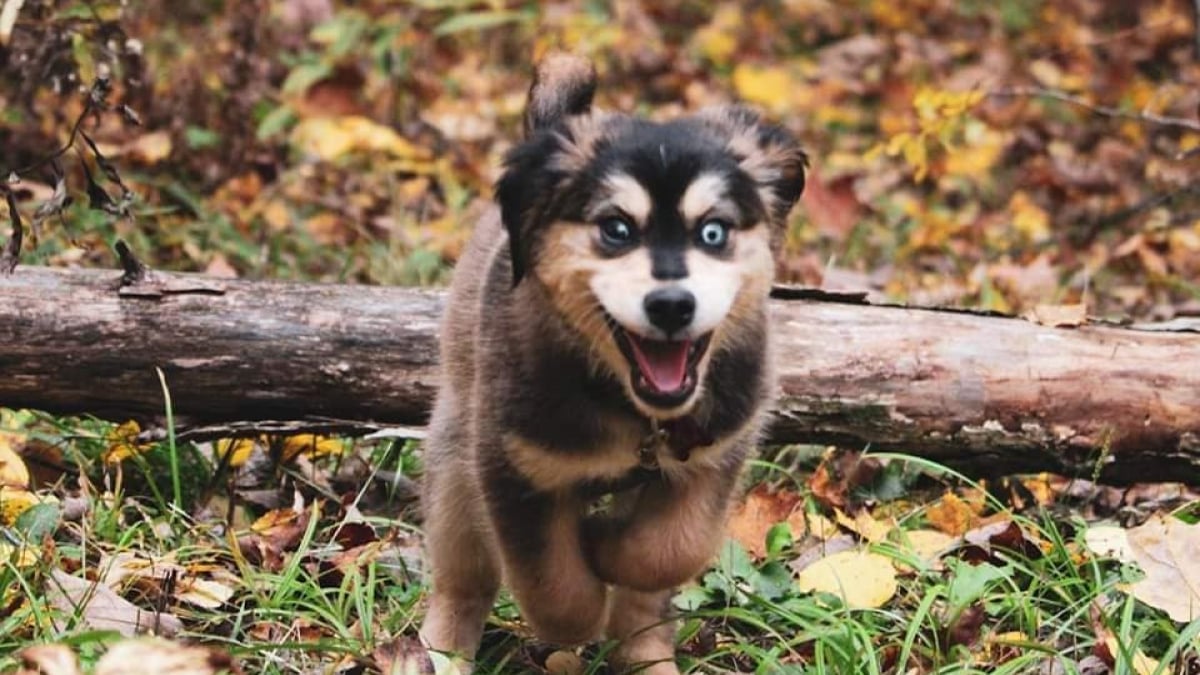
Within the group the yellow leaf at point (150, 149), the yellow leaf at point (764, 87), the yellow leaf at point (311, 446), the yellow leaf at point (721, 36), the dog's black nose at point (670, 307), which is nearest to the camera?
the dog's black nose at point (670, 307)

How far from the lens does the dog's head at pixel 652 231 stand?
3502 mm

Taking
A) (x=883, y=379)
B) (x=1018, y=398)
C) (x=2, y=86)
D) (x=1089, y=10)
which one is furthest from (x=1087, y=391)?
(x=1089, y=10)

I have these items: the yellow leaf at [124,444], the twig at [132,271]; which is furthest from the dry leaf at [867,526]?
the twig at [132,271]

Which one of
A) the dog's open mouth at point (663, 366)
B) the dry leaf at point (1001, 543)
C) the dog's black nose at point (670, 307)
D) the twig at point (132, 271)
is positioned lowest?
the dry leaf at point (1001, 543)

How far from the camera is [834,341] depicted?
5137 mm

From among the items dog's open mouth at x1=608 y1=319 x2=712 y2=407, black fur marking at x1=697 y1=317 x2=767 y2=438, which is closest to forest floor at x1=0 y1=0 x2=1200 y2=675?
black fur marking at x1=697 y1=317 x2=767 y2=438

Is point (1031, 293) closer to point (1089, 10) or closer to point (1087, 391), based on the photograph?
point (1087, 391)

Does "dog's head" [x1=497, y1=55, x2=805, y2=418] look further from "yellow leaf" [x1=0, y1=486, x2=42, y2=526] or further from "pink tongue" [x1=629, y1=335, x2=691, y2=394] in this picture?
"yellow leaf" [x1=0, y1=486, x2=42, y2=526]

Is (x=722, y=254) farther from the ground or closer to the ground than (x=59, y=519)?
farther from the ground

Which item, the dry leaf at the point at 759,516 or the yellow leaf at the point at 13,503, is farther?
the dry leaf at the point at 759,516

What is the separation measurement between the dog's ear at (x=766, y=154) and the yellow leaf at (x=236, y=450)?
199 centimetres

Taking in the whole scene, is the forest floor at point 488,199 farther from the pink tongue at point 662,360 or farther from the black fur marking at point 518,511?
the pink tongue at point 662,360

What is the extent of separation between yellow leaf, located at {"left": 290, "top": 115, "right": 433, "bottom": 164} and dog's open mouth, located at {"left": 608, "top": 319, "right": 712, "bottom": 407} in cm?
497

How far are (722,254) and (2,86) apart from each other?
211 inches
